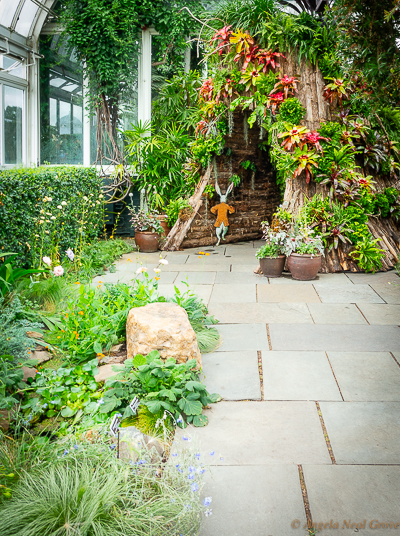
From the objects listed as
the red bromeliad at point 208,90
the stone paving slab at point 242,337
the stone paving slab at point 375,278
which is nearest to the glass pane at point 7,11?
the red bromeliad at point 208,90

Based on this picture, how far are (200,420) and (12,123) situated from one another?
27.8 ft

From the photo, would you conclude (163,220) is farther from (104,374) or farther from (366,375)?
(366,375)

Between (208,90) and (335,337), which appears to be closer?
(335,337)

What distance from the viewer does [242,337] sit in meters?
4.07

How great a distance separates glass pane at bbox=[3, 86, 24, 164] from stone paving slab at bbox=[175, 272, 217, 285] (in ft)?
16.4

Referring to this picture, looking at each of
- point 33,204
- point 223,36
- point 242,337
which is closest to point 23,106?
point 223,36

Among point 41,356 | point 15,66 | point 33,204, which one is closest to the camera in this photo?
point 41,356

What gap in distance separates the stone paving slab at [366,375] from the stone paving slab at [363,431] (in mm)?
114

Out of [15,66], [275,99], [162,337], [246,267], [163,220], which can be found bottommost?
[162,337]

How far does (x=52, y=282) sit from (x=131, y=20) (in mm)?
6376

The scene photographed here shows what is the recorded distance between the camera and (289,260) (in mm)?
6133

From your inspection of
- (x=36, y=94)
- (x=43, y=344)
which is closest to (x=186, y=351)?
(x=43, y=344)

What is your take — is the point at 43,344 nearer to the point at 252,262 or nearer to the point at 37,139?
the point at 252,262

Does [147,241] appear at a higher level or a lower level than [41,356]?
higher
